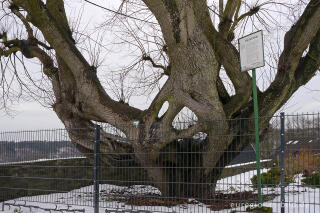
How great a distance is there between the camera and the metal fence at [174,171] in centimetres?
619

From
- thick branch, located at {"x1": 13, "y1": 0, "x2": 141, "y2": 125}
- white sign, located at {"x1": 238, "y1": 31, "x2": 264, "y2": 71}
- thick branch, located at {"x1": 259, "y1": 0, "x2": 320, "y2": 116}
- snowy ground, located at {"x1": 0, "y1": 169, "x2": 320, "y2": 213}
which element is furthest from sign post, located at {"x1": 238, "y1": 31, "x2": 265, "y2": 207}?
thick branch, located at {"x1": 13, "y1": 0, "x2": 141, "y2": 125}

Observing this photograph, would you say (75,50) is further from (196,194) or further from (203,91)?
(196,194)

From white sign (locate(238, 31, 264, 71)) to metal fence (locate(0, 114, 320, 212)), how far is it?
1056 millimetres

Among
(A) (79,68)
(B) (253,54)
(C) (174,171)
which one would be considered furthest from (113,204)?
(B) (253,54)

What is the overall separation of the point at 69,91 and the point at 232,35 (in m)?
4.60

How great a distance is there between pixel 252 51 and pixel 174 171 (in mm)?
3576

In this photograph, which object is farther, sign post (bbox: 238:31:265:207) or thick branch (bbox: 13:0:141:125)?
thick branch (bbox: 13:0:141:125)

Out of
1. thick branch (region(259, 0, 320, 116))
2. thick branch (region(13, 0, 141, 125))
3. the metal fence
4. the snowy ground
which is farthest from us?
thick branch (region(13, 0, 141, 125))

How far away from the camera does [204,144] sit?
26.9 ft

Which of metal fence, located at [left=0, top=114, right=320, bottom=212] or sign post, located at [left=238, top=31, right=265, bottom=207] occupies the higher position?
sign post, located at [left=238, top=31, right=265, bottom=207]

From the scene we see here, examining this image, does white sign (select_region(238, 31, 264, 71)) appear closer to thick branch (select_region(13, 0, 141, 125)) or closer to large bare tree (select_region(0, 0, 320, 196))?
large bare tree (select_region(0, 0, 320, 196))

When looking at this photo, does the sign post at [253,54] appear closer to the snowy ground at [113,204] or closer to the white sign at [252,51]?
the white sign at [252,51]

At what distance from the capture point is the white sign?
6.36m

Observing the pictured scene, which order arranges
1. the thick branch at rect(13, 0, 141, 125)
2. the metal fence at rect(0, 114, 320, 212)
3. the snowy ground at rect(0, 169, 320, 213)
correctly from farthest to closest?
the thick branch at rect(13, 0, 141, 125), the snowy ground at rect(0, 169, 320, 213), the metal fence at rect(0, 114, 320, 212)
